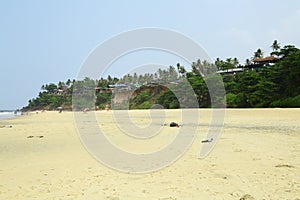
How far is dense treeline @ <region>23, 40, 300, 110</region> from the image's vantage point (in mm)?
30944

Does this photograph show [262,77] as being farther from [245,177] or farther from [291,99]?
[245,177]

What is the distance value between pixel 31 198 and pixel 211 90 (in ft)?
129

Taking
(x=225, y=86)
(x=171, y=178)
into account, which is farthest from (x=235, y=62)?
(x=171, y=178)

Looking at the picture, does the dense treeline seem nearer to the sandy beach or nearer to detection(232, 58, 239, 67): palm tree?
detection(232, 58, 239, 67): palm tree

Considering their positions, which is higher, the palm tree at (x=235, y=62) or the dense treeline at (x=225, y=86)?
the palm tree at (x=235, y=62)

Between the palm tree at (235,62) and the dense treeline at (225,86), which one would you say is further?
the palm tree at (235,62)

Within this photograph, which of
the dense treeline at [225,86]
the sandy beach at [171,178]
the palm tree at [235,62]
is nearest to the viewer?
the sandy beach at [171,178]

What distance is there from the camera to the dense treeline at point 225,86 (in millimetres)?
30944

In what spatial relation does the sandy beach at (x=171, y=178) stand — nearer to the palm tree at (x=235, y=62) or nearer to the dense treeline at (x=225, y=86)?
the dense treeline at (x=225, y=86)

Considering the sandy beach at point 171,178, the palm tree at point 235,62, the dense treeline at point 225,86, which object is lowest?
the sandy beach at point 171,178

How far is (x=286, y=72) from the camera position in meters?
31.1

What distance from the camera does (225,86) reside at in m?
39.6

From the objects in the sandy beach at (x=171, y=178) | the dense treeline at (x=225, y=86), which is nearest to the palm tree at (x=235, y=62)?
the dense treeline at (x=225, y=86)

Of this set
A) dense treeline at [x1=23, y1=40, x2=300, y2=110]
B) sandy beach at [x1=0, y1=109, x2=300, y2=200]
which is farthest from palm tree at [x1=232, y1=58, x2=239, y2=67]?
sandy beach at [x1=0, y1=109, x2=300, y2=200]
